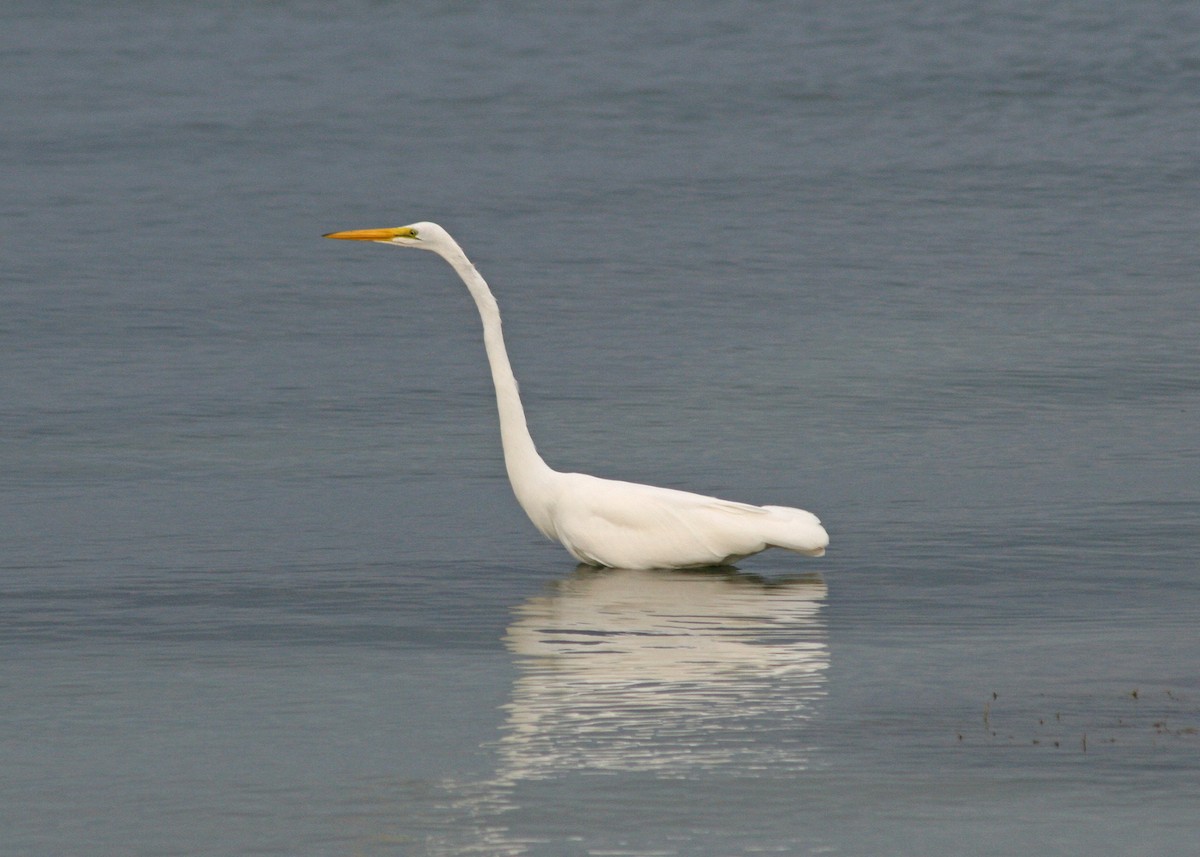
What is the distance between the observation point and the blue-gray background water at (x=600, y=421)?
24.7 ft

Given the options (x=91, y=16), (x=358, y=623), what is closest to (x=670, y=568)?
(x=358, y=623)

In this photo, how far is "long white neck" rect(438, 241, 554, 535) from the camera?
1150cm

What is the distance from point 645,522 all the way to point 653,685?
2689 millimetres

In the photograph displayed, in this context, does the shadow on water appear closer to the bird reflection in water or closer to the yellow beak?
the bird reflection in water

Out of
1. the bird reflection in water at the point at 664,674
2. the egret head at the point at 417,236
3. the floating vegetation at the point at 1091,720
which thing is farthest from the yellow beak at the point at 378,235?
the floating vegetation at the point at 1091,720

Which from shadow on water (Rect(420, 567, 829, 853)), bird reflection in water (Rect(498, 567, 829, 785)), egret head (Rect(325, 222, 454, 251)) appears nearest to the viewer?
shadow on water (Rect(420, 567, 829, 853))

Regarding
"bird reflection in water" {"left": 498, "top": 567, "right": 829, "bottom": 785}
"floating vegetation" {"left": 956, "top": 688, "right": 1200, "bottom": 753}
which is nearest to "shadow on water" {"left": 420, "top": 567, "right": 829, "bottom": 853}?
"bird reflection in water" {"left": 498, "top": 567, "right": 829, "bottom": 785}

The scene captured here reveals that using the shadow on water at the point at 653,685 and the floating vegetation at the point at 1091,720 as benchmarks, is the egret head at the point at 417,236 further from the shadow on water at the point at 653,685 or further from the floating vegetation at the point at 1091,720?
the floating vegetation at the point at 1091,720

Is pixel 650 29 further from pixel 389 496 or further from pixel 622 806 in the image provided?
pixel 622 806

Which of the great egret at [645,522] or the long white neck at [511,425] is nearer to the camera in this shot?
the great egret at [645,522]

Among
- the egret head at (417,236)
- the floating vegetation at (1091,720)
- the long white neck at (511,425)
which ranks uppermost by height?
the egret head at (417,236)

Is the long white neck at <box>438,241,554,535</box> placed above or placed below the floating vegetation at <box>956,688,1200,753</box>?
above

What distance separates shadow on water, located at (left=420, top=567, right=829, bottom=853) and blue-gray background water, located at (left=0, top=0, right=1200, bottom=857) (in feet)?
0.10

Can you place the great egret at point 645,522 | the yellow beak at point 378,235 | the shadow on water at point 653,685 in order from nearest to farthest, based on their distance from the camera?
the shadow on water at point 653,685 → the great egret at point 645,522 → the yellow beak at point 378,235
